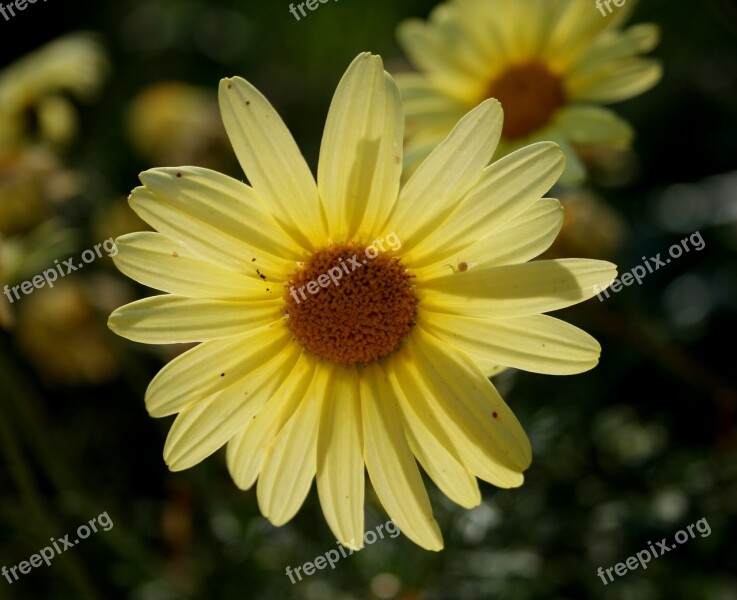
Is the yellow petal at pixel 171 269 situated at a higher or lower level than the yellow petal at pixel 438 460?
higher

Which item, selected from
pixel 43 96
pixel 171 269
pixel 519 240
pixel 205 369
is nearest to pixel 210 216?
pixel 171 269

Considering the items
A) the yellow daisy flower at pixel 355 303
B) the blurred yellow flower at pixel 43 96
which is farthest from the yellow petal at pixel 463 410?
the blurred yellow flower at pixel 43 96

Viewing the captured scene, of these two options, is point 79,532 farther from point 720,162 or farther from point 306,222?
point 720,162

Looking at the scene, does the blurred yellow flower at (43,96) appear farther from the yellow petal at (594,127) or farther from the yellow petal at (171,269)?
the yellow petal at (594,127)

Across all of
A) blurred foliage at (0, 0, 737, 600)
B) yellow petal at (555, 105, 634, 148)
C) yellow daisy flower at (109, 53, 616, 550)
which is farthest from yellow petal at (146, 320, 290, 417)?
yellow petal at (555, 105, 634, 148)

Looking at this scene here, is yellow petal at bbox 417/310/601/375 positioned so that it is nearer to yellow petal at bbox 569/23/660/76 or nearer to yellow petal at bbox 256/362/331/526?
yellow petal at bbox 256/362/331/526

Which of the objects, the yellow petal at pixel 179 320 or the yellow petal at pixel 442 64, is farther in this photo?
the yellow petal at pixel 442 64

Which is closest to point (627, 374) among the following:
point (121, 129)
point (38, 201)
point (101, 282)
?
point (101, 282)

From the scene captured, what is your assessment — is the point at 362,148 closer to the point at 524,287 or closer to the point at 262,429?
the point at 524,287
